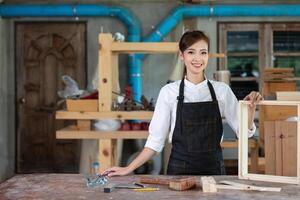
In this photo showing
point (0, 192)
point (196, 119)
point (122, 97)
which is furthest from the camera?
point (122, 97)

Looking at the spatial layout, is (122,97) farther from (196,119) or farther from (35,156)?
(35,156)

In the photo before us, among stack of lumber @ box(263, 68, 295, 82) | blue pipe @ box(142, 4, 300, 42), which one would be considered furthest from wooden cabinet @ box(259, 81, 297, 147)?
blue pipe @ box(142, 4, 300, 42)

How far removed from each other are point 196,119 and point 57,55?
4.57 metres

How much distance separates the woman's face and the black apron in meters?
0.19

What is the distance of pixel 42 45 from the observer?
7012mm

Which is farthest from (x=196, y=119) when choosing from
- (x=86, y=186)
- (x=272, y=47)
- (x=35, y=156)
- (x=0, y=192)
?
(x=35, y=156)

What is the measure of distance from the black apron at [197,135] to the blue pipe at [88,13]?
3.86m

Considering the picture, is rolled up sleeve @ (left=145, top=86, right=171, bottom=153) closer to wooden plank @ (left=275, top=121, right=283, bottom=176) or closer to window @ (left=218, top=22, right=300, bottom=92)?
wooden plank @ (left=275, top=121, right=283, bottom=176)

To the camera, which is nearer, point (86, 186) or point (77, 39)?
point (86, 186)

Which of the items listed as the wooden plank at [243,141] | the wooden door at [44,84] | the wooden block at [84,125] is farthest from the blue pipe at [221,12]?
the wooden plank at [243,141]

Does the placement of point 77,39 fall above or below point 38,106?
above

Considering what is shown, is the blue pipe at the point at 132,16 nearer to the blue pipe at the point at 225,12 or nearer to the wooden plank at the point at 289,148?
the blue pipe at the point at 225,12

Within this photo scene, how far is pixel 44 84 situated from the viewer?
7023 mm

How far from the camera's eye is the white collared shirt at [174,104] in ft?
8.95
